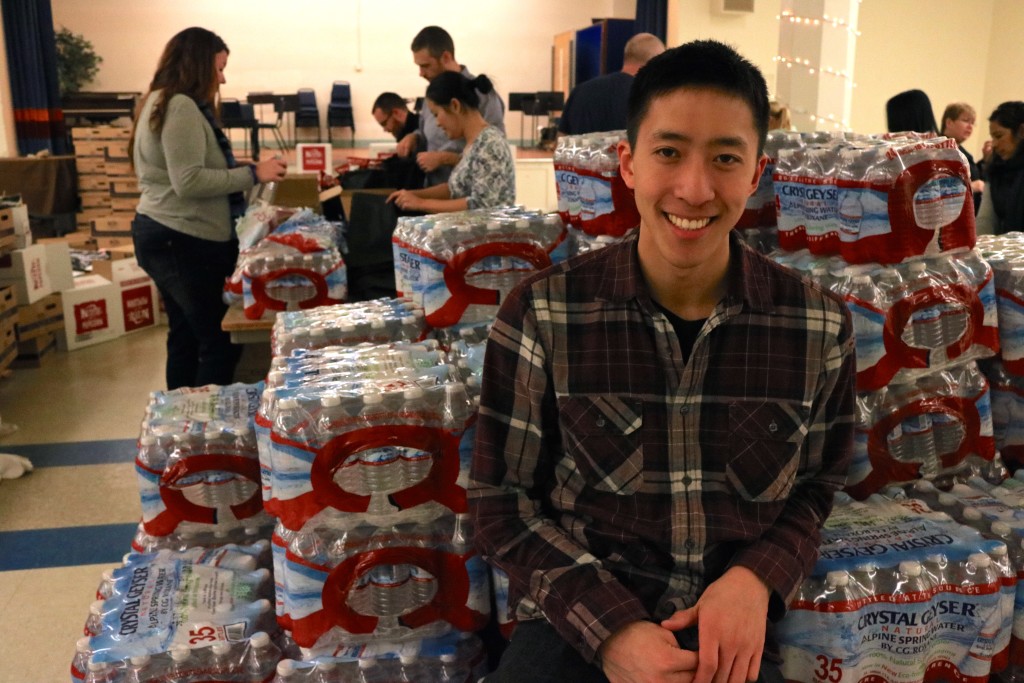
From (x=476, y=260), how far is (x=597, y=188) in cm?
34

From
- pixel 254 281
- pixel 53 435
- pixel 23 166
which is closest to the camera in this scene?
pixel 254 281

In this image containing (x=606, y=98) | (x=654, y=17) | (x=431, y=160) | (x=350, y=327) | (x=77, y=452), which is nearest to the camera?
(x=350, y=327)

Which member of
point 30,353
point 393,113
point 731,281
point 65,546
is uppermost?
point 393,113

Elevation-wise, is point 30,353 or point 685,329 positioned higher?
point 685,329

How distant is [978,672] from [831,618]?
0.31 m

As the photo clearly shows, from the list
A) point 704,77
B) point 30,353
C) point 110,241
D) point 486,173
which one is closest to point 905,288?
point 704,77

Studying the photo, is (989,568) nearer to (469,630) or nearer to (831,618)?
(831,618)

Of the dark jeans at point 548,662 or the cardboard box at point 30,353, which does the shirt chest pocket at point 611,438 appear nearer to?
the dark jeans at point 548,662

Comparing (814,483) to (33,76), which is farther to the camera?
(33,76)

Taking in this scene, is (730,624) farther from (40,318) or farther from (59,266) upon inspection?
(59,266)

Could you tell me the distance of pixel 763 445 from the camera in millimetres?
1318

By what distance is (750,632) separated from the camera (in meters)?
1.24

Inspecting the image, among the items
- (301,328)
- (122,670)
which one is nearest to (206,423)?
(301,328)

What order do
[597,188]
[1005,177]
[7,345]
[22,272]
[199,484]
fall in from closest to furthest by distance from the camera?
[199,484]
[597,188]
[1005,177]
[7,345]
[22,272]
